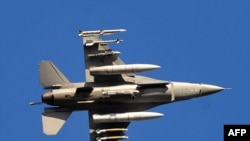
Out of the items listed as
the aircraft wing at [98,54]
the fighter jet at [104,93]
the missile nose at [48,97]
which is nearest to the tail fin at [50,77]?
the fighter jet at [104,93]

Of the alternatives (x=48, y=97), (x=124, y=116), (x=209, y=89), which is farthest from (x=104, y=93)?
(x=209, y=89)

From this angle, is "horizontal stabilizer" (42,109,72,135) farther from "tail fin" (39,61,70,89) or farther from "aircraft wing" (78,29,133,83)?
"aircraft wing" (78,29,133,83)

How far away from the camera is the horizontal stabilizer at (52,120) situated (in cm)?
4797

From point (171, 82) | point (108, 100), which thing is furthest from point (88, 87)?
point (171, 82)

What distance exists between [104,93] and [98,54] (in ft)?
7.11

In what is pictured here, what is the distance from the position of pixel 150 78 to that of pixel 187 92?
6.94ft

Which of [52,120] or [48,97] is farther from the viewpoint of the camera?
[52,120]

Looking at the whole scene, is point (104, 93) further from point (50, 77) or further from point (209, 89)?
point (209, 89)

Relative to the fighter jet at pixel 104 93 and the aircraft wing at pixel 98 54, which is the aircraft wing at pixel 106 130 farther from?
the aircraft wing at pixel 98 54

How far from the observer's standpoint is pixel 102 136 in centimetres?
4825

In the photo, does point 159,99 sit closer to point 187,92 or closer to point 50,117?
point 187,92

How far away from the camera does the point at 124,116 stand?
4762 cm

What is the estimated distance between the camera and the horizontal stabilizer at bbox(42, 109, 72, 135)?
48.0 m

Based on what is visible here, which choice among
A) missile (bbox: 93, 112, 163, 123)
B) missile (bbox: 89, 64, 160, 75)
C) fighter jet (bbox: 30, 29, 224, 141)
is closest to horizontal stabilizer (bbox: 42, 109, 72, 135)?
fighter jet (bbox: 30, 29, 224, 141)
